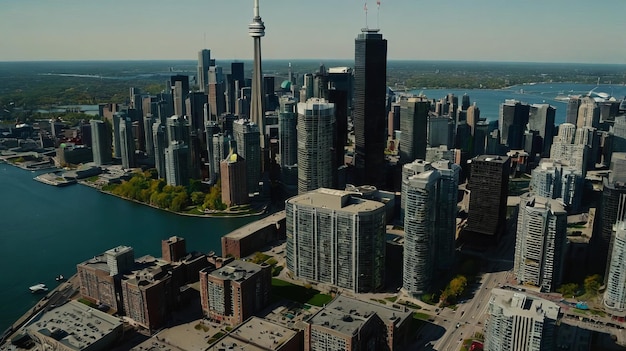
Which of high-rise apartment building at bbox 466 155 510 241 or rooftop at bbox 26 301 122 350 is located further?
high-rise apartment building at bbox 466 155 510 241

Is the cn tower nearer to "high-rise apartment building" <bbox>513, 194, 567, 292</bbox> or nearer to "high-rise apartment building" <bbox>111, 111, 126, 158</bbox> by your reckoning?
"high-rise apartment building" <bbox>111, 111, 126, 158</bbox>

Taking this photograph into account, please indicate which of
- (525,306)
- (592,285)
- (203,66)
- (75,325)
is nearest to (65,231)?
(75,325)

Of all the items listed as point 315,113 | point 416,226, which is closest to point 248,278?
point 416,226

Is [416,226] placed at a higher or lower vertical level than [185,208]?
higher

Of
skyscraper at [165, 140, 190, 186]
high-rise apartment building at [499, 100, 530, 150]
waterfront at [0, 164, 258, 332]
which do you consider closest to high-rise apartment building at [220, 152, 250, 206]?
waterfront at [0, 164, 258, 332]

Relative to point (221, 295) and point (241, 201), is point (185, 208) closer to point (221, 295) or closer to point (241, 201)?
point (241, 201)
